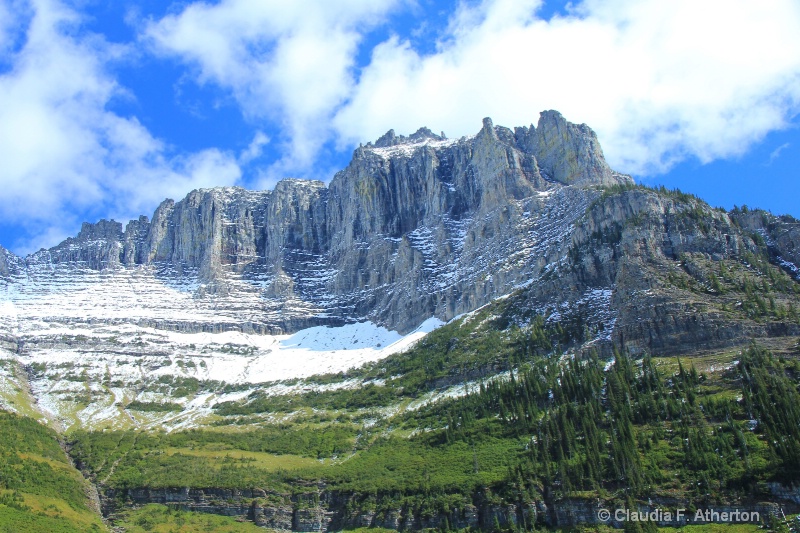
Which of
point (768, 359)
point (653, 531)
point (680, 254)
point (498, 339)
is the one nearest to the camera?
point (653, 531)

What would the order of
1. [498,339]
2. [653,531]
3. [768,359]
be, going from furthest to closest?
[498,339] → [768,359] → [653,531]

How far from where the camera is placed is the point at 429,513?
122 meters

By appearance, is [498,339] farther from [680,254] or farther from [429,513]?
[429,513]

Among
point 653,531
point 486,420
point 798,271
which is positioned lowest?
point 653,531

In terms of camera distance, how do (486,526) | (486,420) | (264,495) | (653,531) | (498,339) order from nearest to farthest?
(653,531)
(486,526)
(264,495)
(486,420)
(498,339)

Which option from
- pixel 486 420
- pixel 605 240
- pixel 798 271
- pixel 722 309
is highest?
pixel 605 240

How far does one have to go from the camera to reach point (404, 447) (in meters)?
155

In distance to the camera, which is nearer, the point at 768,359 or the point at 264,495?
the point at 768,359

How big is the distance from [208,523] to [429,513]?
152 ft

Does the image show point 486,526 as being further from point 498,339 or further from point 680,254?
point 680,254

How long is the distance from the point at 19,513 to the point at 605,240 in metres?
158

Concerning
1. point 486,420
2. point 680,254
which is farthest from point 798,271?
point 486,420

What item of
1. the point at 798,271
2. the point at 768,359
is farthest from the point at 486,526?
the point at 798,271

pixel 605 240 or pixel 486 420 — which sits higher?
pixel 605 240
